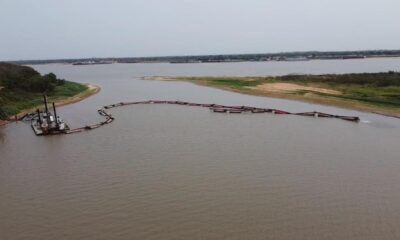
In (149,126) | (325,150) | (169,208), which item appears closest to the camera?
(169,208)

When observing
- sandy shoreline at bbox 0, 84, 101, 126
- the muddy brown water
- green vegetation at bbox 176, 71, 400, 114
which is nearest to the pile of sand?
green vegetation at bbox 176, 71, 400, 114

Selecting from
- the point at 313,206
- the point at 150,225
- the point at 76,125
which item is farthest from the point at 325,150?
the point at 76,125

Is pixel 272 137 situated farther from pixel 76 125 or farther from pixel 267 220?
pixel 76 125

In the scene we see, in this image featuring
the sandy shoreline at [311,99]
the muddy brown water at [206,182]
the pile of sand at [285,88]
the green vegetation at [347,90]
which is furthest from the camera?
the pile of sand at [285,88]

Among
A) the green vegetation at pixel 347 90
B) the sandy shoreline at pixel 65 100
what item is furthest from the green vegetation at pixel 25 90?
the green vegetation at pixel 347 90

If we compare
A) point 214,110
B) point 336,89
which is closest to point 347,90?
point 336,89

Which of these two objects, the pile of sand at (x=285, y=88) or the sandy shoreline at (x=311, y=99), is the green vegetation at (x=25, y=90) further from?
the pile of sand at (x=285, y=88)

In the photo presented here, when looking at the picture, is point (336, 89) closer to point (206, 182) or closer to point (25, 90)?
point (25, 90)
